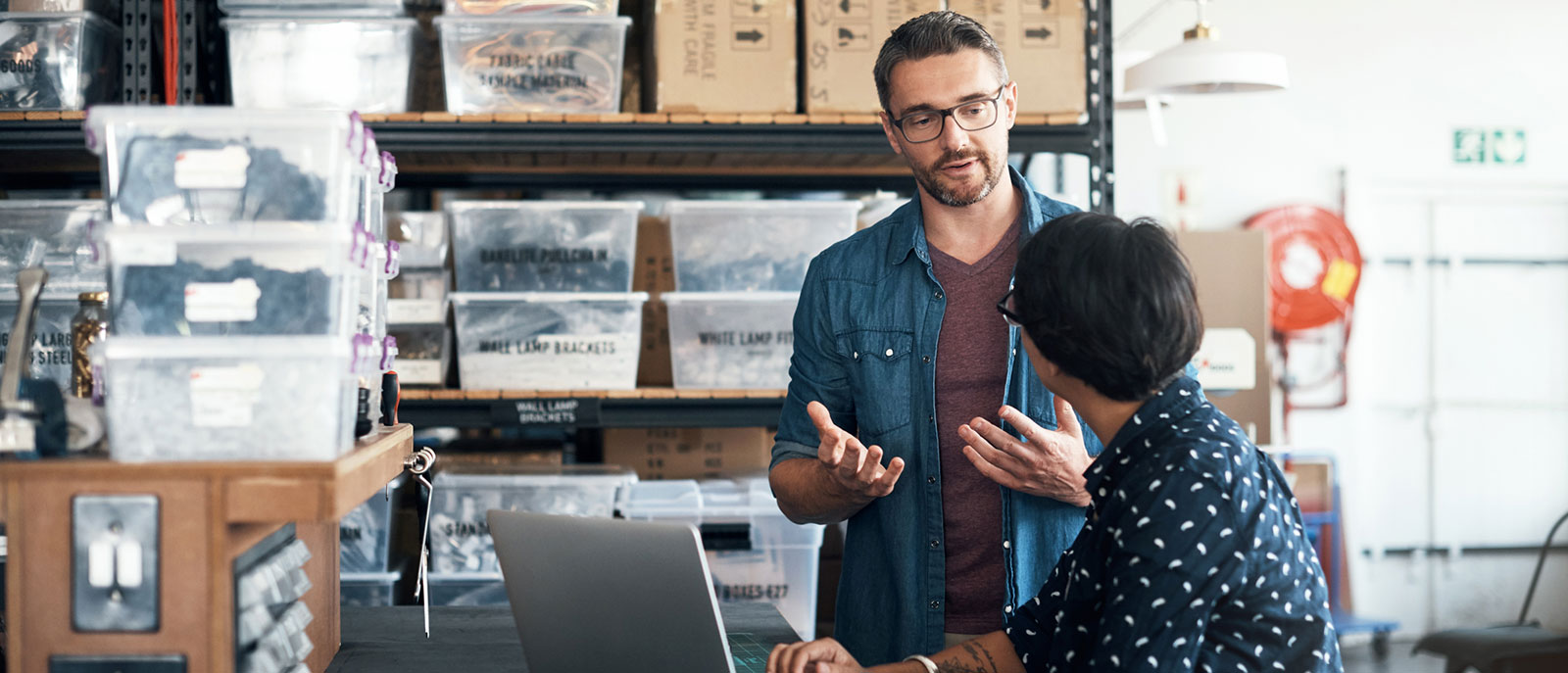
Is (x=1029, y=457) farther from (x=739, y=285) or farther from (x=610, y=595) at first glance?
(x=739, y=285)

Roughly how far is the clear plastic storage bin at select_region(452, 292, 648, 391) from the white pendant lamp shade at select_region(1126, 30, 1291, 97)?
5.10 ft

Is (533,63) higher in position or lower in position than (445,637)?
higher

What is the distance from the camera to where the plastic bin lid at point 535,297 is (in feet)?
7.98

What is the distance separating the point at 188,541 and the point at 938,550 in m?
0.96

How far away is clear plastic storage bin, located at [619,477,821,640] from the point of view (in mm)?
2469

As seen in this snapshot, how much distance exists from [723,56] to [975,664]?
1404mm

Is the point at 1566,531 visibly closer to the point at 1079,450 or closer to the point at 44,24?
the point at 1079,450

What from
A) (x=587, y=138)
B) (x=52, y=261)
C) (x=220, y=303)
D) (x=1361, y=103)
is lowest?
(x=220, y=303)

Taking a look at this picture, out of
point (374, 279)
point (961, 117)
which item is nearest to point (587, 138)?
point (374, 279)

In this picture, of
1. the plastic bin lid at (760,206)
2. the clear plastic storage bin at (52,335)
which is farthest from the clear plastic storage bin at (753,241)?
the clear plastic storage bin at (52,335)

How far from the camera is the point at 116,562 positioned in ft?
3.50

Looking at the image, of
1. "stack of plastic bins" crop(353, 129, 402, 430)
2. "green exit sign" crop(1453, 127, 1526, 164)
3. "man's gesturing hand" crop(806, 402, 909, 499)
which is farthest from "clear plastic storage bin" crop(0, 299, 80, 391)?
"green exit sign" crop(1453, 127, 1526, 164)

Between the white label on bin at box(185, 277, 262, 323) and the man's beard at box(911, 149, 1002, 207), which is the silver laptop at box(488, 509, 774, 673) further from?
the man's beard at box(911, 149, 1002, 207)

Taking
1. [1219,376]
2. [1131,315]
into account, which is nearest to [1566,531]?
[1219,376]
